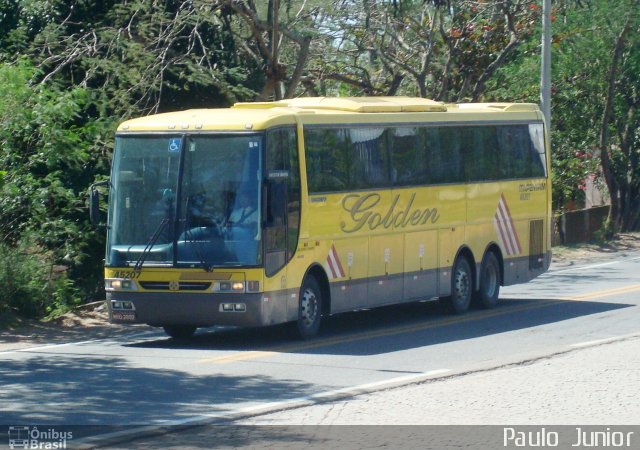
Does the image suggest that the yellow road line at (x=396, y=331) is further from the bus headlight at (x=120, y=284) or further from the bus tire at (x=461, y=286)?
the bus headlight at (x=120, y=284)

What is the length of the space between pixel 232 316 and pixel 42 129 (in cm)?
628

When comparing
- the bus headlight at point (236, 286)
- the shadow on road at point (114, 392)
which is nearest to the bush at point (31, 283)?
the shadow on road at point (114, 392)

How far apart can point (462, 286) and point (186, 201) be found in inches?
239

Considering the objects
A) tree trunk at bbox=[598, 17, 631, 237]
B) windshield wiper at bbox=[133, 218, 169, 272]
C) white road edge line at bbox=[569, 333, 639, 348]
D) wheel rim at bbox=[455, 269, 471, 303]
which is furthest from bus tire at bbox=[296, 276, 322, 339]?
tree trunk at bbox=[598, 17, 631, 237]

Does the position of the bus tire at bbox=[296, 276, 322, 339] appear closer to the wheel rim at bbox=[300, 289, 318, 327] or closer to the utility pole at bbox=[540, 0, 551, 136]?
the wheel rim at bbox=[300, 289, 318, 327]

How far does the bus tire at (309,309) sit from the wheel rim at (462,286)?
379 cm

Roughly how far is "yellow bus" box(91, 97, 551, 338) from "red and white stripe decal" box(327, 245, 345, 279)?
25 millimetres

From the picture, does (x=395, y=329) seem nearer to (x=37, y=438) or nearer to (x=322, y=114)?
(x=322, y=114)

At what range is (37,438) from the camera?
9.34 m

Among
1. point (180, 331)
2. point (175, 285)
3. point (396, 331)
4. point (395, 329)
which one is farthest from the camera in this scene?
point (395, 329)

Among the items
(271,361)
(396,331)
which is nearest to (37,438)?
(271,361)

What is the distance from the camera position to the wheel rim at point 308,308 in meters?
16.0

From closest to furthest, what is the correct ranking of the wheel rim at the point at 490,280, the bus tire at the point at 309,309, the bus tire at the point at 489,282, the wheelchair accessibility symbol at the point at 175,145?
1. the wheelchair accessibility symbol at the point at 175,145
2. the bus tire at the point at 309,309
3. the bus tire at the point at 489,282
4. the wheel rim at the point at 490,280

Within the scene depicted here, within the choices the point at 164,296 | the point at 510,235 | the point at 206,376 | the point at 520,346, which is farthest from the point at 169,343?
the point at 510,235
